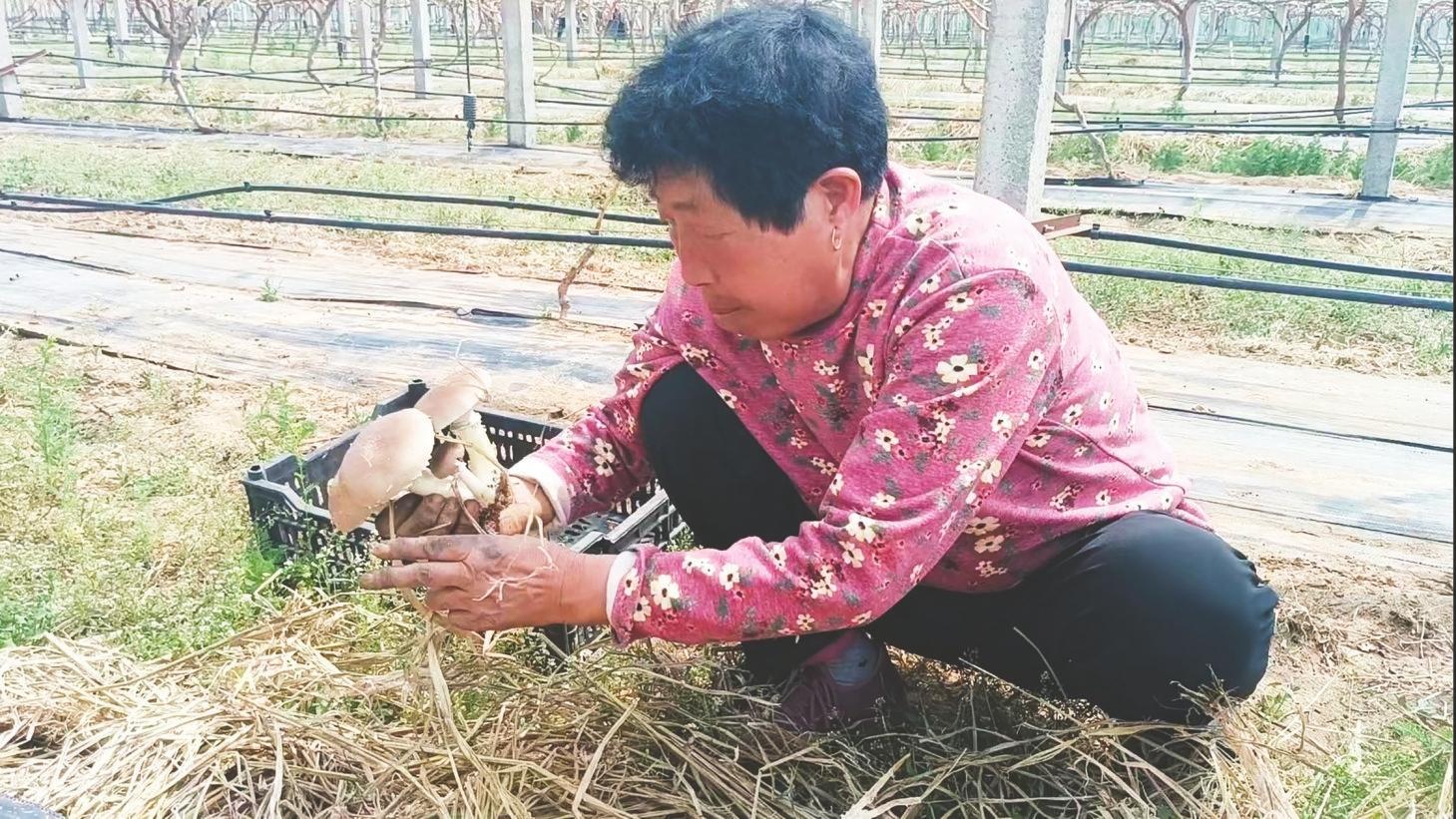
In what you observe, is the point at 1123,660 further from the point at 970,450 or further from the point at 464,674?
the point at 464,674

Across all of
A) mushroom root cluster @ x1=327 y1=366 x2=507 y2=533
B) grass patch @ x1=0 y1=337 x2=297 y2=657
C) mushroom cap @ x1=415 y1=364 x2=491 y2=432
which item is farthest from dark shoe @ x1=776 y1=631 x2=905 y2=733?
grass patch @ x1=0 y1=337 x2=297 y2=657

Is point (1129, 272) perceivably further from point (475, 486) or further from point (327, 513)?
point (475, 486)

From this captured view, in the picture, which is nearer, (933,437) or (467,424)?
(933,437)

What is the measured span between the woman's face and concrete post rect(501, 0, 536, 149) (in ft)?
34.2

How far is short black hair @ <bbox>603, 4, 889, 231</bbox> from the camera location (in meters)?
1.19

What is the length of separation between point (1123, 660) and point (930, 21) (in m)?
42.3

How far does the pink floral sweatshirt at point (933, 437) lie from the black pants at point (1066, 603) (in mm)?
62

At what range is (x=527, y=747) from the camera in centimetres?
162

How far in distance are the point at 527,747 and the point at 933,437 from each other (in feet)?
2.60

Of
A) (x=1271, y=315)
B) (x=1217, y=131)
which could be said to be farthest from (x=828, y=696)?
(x=1217, y=131)

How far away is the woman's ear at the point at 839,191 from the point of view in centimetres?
125

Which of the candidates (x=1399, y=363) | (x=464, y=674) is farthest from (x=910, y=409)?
(x=1399, y=363)

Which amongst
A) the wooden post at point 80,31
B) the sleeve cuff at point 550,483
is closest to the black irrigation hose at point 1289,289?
the sleeve cuff at point 550,483

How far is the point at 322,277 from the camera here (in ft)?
17.3
